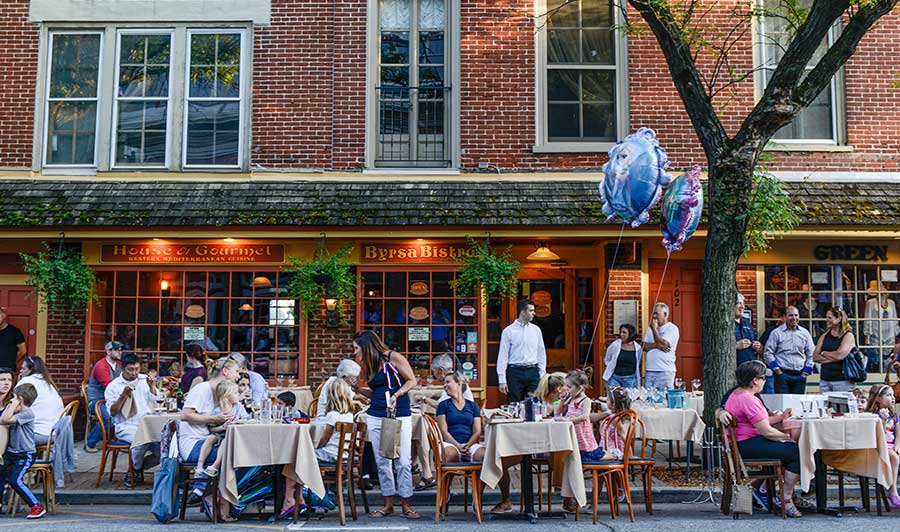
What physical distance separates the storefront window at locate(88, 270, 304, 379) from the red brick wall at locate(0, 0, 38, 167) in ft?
7.78

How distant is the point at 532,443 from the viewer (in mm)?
8531

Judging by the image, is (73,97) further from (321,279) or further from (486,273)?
(486,273)

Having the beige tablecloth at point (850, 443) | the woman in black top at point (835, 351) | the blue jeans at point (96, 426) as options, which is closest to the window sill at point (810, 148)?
the woman in black top at point (835, 351)

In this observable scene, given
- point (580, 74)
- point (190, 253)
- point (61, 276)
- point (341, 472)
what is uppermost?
point (580, 74)

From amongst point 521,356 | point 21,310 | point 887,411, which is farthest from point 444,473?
point 21,310

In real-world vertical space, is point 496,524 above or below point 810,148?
below

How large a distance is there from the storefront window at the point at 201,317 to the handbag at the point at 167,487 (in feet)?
17.1

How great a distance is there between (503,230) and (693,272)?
11.0 feet

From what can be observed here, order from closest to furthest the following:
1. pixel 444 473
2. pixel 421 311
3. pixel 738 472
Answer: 1. pixel 738 472
2. pixel 444 473
3. pixel 421 311

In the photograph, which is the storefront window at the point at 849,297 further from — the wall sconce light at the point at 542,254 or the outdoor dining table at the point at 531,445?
the outdoor dining table at the point at 531,445

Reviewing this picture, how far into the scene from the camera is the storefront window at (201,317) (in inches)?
545

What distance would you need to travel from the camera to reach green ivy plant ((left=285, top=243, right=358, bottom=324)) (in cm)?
1327

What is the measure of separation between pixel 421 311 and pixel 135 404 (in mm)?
4722

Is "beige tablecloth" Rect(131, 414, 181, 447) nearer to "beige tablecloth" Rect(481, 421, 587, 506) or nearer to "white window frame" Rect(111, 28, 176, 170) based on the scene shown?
"beige tablecloth" Rect(481, 421, 587, 506)
